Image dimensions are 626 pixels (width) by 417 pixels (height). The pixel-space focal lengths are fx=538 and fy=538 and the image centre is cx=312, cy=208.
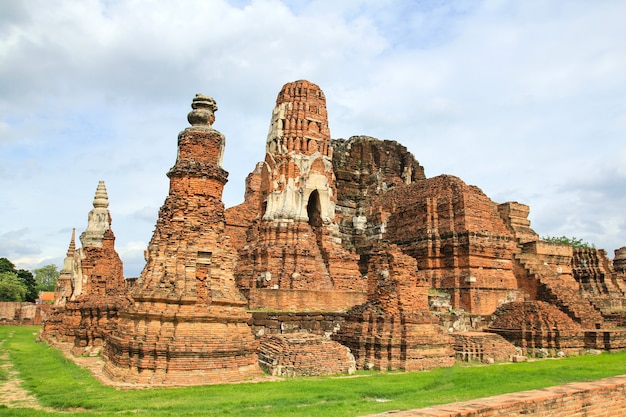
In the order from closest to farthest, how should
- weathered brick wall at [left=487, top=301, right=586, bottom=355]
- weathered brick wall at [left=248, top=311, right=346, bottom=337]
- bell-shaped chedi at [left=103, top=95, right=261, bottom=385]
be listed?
bell-shaped chedi at [left=103, top=95, right=261, bottom=385]
weathered brick wall at [left=248, top=311, right=346, bottom=337]
weathered brick wall at [left=487, top=301, right=586, bottom=355]

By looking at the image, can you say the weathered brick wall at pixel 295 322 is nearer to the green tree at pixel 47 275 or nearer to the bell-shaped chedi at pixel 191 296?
the bell-shaped chedi at pixel 191 296

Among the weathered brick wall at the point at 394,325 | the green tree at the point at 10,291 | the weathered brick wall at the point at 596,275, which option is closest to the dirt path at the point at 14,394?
the weathered brick wall at the point at 394,325

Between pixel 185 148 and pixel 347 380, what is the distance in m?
5.84

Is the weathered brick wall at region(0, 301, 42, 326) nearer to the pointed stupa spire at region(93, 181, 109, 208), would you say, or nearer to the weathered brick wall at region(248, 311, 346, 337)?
the pointed stupa spire at region(93, 181, 109, 208)

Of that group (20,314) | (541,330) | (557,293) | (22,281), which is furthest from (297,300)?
(22,281)

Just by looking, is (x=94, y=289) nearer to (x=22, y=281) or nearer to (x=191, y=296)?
(x=191, y=296)

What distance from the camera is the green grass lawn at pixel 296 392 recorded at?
7.55 m

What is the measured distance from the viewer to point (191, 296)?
10.2 m

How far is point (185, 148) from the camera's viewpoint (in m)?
11.5

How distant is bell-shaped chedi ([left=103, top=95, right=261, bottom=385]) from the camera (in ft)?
31.3

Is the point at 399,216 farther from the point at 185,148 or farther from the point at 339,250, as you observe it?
the point at 185,148

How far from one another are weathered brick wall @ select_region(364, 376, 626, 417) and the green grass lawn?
50.5 inches

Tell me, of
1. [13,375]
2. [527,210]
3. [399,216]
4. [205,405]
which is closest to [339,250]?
[399,216]

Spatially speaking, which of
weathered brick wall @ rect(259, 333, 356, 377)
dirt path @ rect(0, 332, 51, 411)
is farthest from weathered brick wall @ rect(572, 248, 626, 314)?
dirt path @ rect(0, 332, 51, 411)
